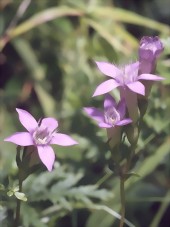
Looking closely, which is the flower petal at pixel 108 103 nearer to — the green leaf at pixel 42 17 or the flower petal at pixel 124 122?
the flower petal at pixel 124 122

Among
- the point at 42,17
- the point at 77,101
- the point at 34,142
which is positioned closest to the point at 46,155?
the point at 34,142

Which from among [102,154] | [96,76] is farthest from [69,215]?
[96,76]

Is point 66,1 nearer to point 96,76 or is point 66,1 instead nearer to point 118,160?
point 96,76

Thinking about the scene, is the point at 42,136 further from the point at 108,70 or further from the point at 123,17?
the point at 123,17

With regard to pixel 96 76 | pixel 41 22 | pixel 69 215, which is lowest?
pixel 69 215

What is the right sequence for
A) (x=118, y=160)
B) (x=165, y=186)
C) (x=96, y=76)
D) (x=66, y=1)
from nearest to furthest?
1. (x=118, y=160)
2. (x=165, y=186)
3. (x=96, y=76)
4. (x=66, y=1)

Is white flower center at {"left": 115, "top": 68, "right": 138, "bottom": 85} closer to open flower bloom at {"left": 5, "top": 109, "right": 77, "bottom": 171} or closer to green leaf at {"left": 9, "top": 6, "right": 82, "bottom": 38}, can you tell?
open flower bloom at {"left": 5, "top": 109, "right": 77, "bottom": 171}
